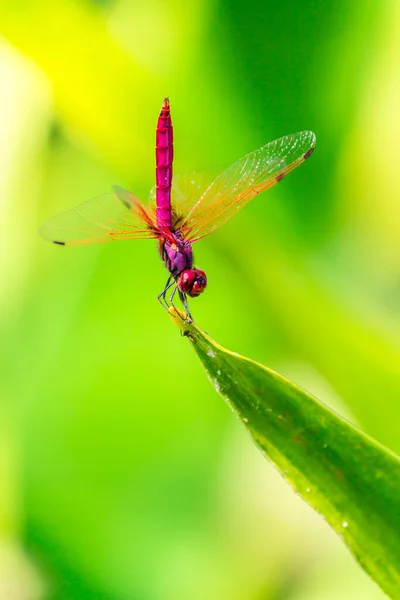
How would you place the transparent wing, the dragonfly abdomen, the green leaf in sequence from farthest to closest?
the dragonfly abdomen, the transparent wing, the green leaf

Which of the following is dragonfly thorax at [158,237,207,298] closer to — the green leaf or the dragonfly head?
the dragonfly head

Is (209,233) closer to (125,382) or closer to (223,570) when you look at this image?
(125,382)

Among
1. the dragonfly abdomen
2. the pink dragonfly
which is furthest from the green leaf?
the dragonfly abdomen

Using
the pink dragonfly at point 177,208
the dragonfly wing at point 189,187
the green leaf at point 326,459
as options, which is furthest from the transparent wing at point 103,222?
the green leaf at point 326,459

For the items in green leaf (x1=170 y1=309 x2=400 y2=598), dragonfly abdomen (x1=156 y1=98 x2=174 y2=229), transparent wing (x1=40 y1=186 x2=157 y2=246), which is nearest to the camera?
green leaf (x1=170 y1=309 x2=400 y2=598)

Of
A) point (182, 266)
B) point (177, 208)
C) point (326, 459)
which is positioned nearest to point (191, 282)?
point (182, 266)

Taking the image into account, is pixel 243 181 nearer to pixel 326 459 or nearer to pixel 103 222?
pixel 103 222

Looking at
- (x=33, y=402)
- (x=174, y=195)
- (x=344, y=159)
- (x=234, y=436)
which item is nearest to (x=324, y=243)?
(x=344, y=159)
